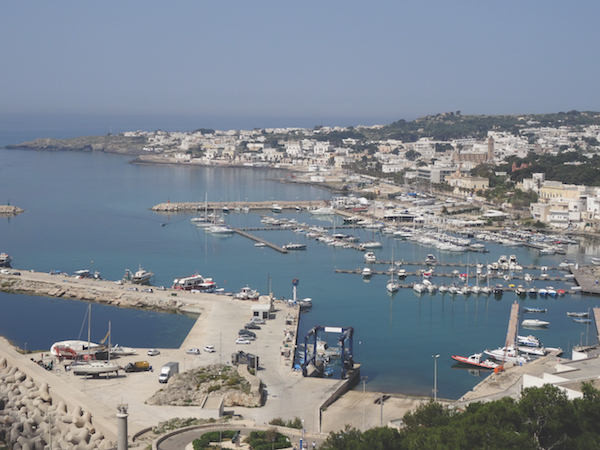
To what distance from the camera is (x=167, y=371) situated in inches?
401

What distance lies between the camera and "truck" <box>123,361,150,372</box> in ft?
35.3

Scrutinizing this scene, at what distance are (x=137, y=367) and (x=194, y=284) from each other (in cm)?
652

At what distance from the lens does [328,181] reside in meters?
44.0

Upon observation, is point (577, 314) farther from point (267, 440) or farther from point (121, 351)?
point (267, 440)

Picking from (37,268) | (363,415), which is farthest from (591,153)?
(363,415)

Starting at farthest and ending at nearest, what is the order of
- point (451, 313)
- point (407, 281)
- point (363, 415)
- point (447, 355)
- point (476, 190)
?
point (476, 190)
point (407, 281)
point (451, 313)
point (447, 355)
point (363, 415)

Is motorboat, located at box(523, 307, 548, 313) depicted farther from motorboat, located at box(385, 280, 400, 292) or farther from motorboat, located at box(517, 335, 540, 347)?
motorboat, located at box(385, 280, 400, 292)

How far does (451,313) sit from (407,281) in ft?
9.40

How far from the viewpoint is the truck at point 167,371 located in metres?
10.1

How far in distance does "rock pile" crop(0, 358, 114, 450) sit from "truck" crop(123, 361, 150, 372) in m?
1.31

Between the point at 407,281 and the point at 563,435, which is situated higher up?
the point at 563,435

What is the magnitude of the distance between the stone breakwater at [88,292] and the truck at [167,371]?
4.53 meters

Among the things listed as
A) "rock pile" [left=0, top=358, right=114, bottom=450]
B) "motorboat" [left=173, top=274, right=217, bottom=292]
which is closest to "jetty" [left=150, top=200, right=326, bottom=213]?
"motorboat" [left=173, top=274, right=217, bottom=292]

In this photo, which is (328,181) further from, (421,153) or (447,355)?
(447,355)
